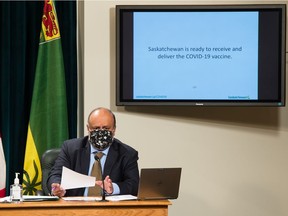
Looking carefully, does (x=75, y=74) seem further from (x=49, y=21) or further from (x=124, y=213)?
(x=124, y=213)

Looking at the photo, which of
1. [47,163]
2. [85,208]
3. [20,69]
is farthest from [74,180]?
[20,69]

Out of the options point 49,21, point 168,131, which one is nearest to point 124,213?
point 168,131

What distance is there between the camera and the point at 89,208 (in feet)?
12.6

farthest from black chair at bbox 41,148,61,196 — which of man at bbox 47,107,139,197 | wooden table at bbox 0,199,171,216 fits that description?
wooden table at bbox 0,199,171,216

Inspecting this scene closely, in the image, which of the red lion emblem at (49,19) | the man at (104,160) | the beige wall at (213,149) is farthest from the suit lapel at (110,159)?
the red lion emblem at (49,19)

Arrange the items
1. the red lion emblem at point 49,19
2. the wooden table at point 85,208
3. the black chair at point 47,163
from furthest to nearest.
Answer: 1. the red lion emblem at point 49,19
2. the black chair at point 47,163
3. the wooden table at point 85,208

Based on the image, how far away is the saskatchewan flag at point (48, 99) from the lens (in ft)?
19.4

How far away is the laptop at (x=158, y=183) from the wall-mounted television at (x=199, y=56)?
159 cm

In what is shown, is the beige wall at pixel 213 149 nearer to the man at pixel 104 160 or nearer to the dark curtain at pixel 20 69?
the dark curtain at pixel 20 69

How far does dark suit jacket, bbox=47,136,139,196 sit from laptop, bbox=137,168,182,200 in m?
0.59

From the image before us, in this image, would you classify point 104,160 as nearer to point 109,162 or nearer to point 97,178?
point 109,162

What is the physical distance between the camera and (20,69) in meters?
6.27

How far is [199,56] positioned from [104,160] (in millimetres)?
1440

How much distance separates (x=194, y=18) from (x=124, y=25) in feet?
2.01
